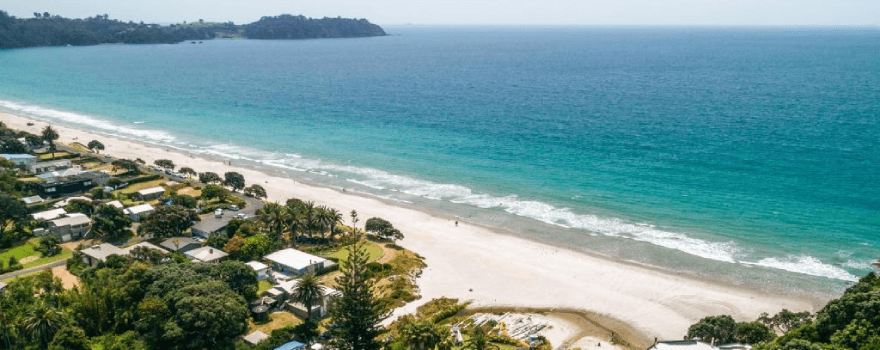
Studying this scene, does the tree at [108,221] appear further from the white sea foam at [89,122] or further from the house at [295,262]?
the white sea foam at [89,122]

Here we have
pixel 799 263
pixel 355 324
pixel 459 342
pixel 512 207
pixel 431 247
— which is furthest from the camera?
pixel 512 207

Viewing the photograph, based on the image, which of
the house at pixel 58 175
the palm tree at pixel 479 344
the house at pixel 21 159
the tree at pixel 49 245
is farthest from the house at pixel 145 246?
the house at pixel 21 159

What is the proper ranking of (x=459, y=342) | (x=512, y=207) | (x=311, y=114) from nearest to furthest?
(x=459, y=342)
(x=512, y=207)
(x=311, y=114)

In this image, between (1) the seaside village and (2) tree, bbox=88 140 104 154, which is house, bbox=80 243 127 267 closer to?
(1) the seaside village

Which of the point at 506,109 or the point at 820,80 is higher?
the point at 820,80

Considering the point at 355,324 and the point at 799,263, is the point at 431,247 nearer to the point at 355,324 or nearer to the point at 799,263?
the point at 355,324

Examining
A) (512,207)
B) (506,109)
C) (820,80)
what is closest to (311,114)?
(506,109)

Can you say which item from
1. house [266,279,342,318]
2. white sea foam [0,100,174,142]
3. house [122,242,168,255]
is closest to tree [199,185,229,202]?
house [122,242,168,255]
